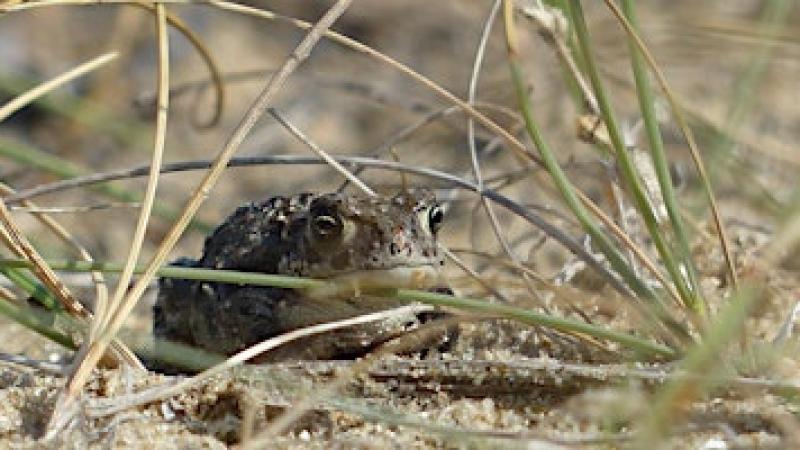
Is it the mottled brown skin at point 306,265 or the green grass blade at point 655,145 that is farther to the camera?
the mottled brown skin at point 306,265

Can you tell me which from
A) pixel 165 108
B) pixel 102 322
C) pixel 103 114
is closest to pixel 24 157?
pixel 165 108

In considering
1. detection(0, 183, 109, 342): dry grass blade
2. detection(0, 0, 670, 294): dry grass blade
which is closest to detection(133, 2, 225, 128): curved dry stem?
detection(0, 0, 670, 294): dry grass blade

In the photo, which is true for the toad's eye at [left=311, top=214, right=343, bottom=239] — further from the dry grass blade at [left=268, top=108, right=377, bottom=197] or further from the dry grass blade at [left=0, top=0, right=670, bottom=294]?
the dry grass blade at [left=0, top=0, right=670, bottom=294]

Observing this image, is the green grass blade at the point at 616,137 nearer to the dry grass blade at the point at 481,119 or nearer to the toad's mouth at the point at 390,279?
the dry grass blade at the point at 481,119

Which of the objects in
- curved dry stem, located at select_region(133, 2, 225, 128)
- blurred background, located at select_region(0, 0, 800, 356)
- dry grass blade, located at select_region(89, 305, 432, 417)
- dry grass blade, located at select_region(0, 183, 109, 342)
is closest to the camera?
dry grass blade, located at select_region(89, 305, 432, 417)

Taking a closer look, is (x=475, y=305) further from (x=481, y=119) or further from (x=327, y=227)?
(x=327, y=227)

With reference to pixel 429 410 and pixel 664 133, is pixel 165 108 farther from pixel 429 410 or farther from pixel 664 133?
pixel 664 133

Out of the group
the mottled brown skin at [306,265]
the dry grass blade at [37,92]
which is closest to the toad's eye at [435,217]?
the mottled brown skin at [306,265]
